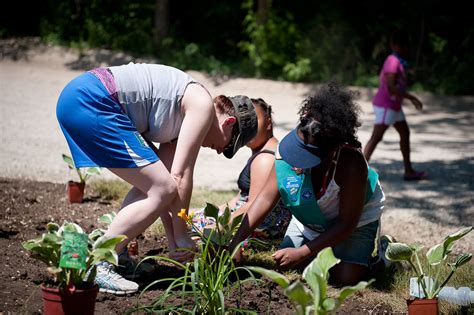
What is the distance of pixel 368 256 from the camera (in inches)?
171

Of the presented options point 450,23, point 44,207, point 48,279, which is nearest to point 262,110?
point 48,279

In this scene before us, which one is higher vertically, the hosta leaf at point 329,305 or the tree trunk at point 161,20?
the hosta leaf at point 329,305

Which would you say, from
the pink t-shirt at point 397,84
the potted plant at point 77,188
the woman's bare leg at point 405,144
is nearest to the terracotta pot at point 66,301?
the potted plant at point 77,188

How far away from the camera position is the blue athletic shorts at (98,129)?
3725 millimetres

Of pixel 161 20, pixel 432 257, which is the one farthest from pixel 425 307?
pixel 161 20

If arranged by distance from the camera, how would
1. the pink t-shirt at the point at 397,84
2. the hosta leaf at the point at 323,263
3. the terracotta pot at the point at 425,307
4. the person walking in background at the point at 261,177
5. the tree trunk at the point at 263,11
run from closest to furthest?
1. the hosta leaf at the point at 323,263
2. the terracotta pot at the point at 425,307
3. the person walking in background at the point at 261,177
4. the pink t-shirt at the point at 397,84
5. the tree trunk at the point at 263,11

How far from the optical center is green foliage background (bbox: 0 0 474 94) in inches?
640

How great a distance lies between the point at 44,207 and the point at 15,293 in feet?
7.22

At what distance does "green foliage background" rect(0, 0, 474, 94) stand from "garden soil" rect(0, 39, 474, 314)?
87cm

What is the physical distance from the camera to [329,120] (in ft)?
12.0

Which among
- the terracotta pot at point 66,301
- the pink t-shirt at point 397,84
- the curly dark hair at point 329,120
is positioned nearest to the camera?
the terracotta pot at point 66,301

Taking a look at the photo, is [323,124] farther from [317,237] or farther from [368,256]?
[368,256]

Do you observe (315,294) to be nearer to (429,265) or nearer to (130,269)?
(429,265)

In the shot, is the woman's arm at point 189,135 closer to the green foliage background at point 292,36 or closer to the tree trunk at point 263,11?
the green foliage background at point 292,36
